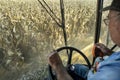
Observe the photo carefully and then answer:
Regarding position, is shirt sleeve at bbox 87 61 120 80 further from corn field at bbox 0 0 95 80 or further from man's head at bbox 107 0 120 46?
corn field at bbox 0 0 95 80

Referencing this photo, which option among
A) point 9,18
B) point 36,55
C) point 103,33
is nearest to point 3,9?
point 9,18

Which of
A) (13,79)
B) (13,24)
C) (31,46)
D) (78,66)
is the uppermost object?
(78,66)

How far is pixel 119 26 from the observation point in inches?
67.7

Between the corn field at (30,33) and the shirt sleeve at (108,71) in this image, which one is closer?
the shirt sleeve at (108,71)

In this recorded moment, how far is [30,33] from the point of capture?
469 inches

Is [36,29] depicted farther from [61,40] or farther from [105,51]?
[105,51]

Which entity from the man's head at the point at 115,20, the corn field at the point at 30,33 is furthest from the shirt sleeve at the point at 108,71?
the corn field at the point at 30,33

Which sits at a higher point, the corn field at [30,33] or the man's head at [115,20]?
the man's head at [115,20]

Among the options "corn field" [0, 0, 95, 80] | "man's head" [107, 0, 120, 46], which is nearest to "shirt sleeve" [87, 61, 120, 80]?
"man's head" [107, 0, 120, 46]

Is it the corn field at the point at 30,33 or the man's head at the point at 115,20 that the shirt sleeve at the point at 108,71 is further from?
the corn field at the point at 30,33

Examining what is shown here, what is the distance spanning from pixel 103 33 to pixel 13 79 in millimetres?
3478

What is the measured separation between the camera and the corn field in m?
11.2

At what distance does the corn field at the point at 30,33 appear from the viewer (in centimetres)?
1123

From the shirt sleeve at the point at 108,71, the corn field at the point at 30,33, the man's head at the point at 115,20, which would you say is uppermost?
the man's head at the point at 115,20
